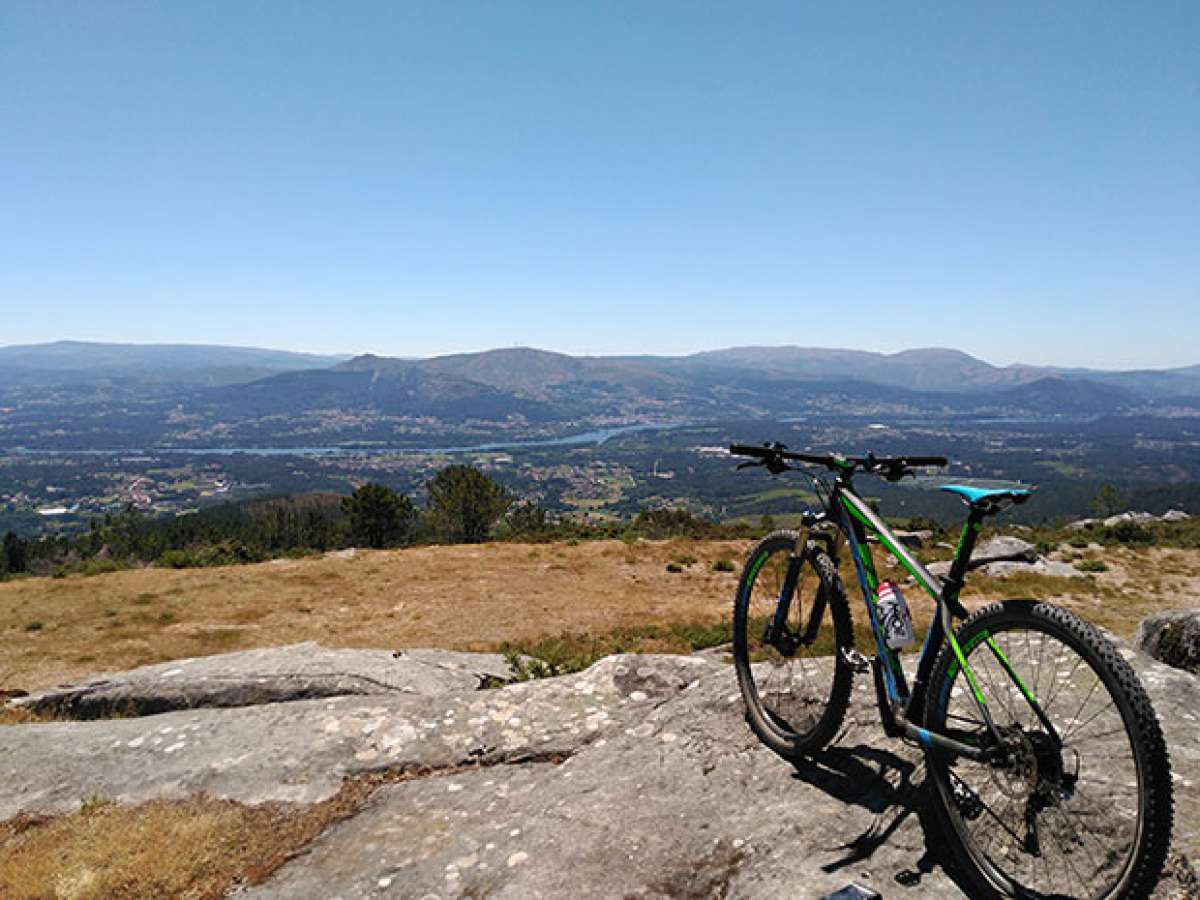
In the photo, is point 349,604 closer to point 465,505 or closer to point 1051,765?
point 1051,765

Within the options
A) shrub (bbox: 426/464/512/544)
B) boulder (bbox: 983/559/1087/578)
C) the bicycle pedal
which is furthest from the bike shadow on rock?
shrub (bbox: 426/464/512/544)

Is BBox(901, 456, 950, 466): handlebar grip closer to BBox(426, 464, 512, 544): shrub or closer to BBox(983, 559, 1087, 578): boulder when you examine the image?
BBox(983, 559, 1087, 578): boulder

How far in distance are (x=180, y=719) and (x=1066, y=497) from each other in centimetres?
17581

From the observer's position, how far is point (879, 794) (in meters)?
4.35

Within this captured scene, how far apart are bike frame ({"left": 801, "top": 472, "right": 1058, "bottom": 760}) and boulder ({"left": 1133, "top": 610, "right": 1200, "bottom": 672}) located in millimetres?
6927

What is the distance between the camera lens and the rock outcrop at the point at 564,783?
154 inches

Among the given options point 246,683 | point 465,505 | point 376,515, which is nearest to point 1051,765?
point 246,683

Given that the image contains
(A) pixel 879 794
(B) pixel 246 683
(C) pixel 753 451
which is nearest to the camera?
(A) pixel 879 794

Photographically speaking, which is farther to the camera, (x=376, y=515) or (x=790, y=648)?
(x=376, y=515)

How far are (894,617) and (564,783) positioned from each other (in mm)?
3014

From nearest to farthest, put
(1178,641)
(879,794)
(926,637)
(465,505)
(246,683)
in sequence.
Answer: (926,637) → (879,794) → (246,683) → (1178,641) → (465,505)

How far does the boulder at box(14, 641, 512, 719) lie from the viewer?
829 centimetres

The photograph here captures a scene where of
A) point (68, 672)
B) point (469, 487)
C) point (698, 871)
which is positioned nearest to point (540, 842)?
point (698, 871)

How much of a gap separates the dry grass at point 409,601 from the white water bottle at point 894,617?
1168cm
